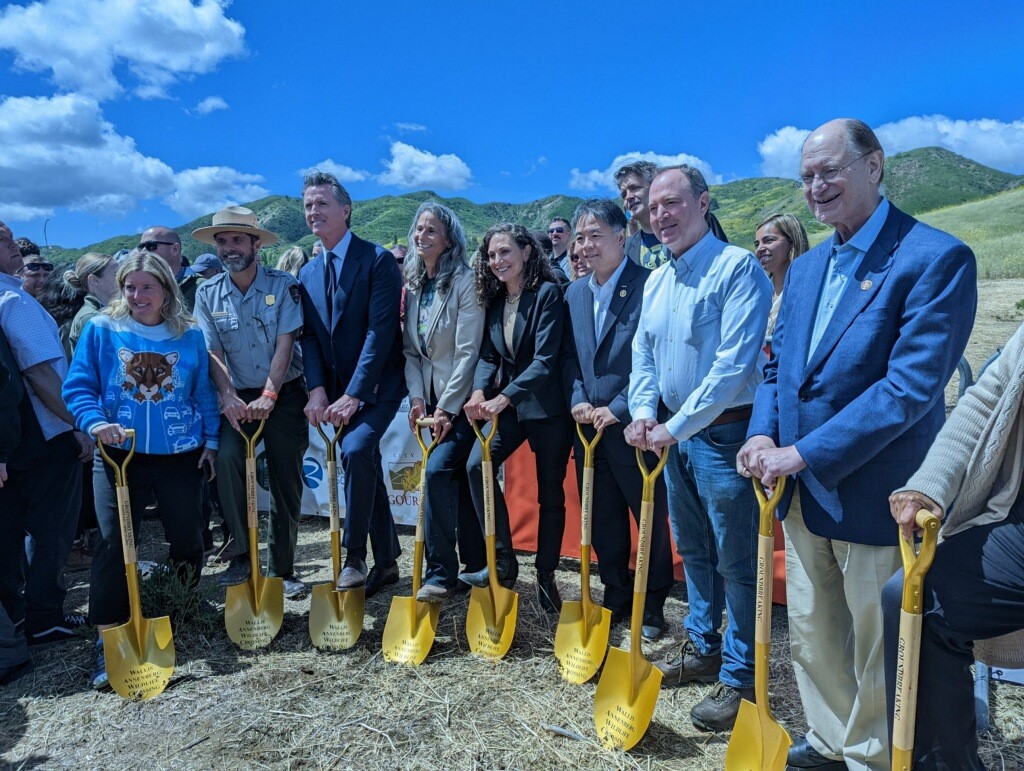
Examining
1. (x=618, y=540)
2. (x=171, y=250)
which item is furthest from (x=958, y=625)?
(x=171, y=250)

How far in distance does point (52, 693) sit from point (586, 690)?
9.82 feet

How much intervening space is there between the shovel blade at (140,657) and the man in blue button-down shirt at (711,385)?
2.92m

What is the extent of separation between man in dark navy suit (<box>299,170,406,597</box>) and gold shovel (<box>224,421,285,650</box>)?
437 mm

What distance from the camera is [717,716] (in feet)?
10.0

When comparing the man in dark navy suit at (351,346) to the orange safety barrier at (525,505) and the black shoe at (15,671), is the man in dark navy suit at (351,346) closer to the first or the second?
the orange safety barrier at (525,505)

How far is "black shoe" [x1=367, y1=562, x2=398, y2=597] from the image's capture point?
16.1 ft

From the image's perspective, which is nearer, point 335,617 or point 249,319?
point 335,617

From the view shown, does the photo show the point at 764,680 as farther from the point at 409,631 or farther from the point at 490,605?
the point at 409,631

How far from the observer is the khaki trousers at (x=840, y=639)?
2428 millimetres

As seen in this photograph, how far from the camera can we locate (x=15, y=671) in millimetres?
3834

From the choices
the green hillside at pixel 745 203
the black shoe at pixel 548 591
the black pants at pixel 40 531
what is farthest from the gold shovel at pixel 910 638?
the green hillside at pixel 745 203

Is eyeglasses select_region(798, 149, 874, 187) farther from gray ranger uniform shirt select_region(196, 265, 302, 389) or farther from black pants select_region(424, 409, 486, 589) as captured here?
gray ranger uniform shirt select_region(196, 265, 302, 389)

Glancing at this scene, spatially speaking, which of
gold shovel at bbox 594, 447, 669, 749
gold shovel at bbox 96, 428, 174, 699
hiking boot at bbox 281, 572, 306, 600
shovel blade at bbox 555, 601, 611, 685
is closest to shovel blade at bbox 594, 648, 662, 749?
gold shovel at bbox 594, 447, 669, 749

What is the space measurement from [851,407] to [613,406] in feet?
5.16
